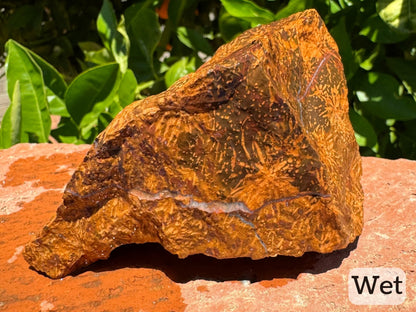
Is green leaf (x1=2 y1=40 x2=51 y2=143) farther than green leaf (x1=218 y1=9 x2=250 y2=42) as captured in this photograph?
No

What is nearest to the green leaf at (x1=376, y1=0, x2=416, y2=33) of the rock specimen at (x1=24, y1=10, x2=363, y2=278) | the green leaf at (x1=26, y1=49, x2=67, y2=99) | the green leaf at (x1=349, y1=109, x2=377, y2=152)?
the green leaf at (x1=349, y1=109, x2=377, y2=152)

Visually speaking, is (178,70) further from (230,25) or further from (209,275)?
(209,275)

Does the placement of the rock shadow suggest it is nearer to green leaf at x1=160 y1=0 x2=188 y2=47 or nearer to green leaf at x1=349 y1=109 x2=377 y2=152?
green leaf at x1=349 y1=109 x2=377 y2=152

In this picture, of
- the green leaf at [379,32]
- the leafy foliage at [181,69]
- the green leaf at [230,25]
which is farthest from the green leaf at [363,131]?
the green leaf at [230,25]

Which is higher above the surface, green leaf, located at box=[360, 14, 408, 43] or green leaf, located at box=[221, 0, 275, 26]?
green leaf, located at box=[221, 0, 275, 26]

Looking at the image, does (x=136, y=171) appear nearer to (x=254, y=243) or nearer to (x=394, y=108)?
(x=254, y=243)
